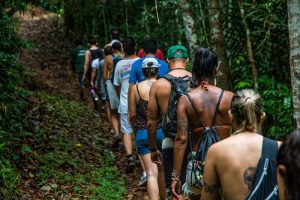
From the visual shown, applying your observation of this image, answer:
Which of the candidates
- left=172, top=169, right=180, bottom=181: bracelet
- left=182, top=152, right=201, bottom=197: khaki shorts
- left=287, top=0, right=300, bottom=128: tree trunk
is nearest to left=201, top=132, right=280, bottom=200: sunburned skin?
left=182, top=152, right=201, bottom=197: khaki shorts

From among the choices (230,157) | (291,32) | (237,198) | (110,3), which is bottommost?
(237,198)

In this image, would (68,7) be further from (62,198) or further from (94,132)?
(62,198)

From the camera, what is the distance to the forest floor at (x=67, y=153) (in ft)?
27.1

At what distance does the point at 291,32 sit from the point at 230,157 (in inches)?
97.6

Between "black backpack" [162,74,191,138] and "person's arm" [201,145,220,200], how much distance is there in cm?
161

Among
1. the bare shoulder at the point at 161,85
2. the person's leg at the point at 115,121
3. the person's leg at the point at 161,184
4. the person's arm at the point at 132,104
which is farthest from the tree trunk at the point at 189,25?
the bare shoulder at the point at 161,85

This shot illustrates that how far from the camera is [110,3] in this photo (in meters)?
21.5

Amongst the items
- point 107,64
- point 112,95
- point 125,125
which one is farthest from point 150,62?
point 107,64

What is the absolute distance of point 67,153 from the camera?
391 inches

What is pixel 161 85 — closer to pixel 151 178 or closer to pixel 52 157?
pixel 151 178

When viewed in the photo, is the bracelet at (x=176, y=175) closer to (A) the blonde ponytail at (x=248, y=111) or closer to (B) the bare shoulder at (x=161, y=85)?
(B) the bare shoulder at (x=161, y=85)

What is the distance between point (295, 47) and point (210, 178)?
2411mm

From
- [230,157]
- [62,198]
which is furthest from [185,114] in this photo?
[62,198]

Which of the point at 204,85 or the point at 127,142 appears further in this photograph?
the point at 127,142
